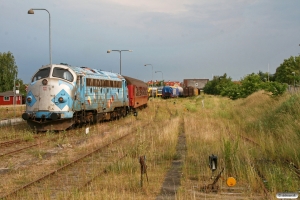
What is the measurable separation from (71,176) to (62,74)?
9536 mm

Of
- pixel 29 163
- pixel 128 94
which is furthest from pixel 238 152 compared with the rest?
pixel 128 94

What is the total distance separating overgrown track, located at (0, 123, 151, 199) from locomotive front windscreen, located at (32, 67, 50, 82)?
6.20 metres

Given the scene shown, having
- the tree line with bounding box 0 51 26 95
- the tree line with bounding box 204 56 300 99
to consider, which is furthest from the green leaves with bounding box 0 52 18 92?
the tree line with bounding box 204 56 300 99

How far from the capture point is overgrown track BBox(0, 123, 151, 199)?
752cm

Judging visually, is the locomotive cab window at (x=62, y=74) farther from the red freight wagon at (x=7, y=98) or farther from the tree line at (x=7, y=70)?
the tree line at (x=7, y=70)

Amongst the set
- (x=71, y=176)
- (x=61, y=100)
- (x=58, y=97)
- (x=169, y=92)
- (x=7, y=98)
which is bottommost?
(x=71, y=176)

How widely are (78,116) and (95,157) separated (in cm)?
756

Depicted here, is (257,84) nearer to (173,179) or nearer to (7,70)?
(173,179)

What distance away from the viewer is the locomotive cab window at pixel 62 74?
17969mm

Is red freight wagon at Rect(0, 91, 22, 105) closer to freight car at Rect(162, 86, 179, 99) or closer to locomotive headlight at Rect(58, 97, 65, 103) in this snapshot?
freight car at Rect(162, 86, 179, 99)

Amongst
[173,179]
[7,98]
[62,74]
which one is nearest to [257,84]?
[62,74]

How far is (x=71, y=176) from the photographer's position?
927cm

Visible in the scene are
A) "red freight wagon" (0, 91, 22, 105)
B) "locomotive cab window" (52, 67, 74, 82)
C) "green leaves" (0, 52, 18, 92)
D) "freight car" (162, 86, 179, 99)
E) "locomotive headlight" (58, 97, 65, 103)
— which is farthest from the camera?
"green leaves" (0, 52, 18, 92)

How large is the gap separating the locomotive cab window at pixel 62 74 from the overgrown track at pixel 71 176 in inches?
224
